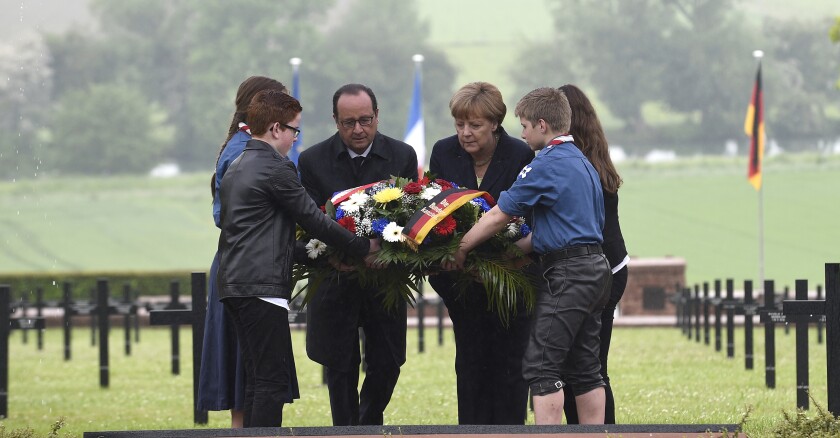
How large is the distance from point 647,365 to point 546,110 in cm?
1127

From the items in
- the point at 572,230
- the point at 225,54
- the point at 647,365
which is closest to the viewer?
the point at 572,230

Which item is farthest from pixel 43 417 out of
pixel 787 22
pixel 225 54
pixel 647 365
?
pixel 787 22

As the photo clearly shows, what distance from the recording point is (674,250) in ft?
208

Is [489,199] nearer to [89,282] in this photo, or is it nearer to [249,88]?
[249,88]

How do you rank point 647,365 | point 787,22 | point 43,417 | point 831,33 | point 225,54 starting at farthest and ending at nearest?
1. point 787,22
2. point 225,54
3. point 831,33
4. point 647,365
5. point 43,417

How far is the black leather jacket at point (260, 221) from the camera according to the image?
733cm

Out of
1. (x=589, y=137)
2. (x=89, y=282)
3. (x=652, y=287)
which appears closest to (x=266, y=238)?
(x=589, y=137)

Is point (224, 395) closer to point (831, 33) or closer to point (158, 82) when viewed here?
point (831, 33)

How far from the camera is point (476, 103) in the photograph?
26.1ft

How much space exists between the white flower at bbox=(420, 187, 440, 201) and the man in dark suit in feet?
1.81

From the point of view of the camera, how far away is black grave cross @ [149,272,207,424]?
36.8 feet

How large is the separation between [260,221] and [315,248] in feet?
1.94

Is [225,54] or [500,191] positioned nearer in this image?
[500,191]

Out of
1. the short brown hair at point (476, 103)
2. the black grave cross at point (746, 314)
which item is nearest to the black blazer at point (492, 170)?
the short brown hair at point (476, 103)
